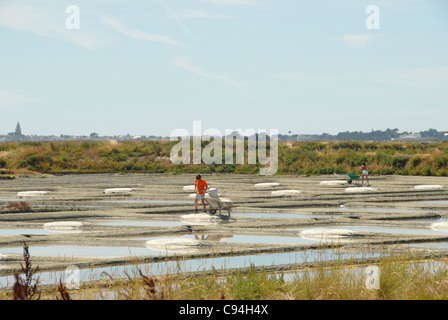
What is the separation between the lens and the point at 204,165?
55875mm

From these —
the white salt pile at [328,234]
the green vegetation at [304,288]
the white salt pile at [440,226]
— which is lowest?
the white salt pile at [440,226]

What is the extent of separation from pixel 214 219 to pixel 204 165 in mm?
36003

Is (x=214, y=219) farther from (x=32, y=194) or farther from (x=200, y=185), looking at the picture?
(x=32, y=194)

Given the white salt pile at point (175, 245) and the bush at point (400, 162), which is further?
the bush at point (400, 162)

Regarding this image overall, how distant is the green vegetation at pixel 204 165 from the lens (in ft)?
165

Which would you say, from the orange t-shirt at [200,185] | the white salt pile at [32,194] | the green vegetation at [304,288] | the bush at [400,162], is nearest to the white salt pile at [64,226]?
the orange t-shirt at [200,185]

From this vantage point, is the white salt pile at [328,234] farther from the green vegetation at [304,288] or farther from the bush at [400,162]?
the bush at [400,162]

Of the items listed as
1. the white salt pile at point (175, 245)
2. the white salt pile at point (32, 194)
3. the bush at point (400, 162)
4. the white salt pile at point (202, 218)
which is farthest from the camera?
the bush at point (400, 162)

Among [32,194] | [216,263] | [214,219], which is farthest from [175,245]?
[32,194]

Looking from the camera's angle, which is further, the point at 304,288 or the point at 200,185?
the point at 200,185

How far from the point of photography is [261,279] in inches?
363

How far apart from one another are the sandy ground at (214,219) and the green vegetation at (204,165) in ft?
54.1

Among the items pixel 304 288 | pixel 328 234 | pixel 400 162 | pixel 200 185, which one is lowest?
pixel 328 234

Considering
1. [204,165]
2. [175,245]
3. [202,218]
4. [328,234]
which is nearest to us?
[175,245]
